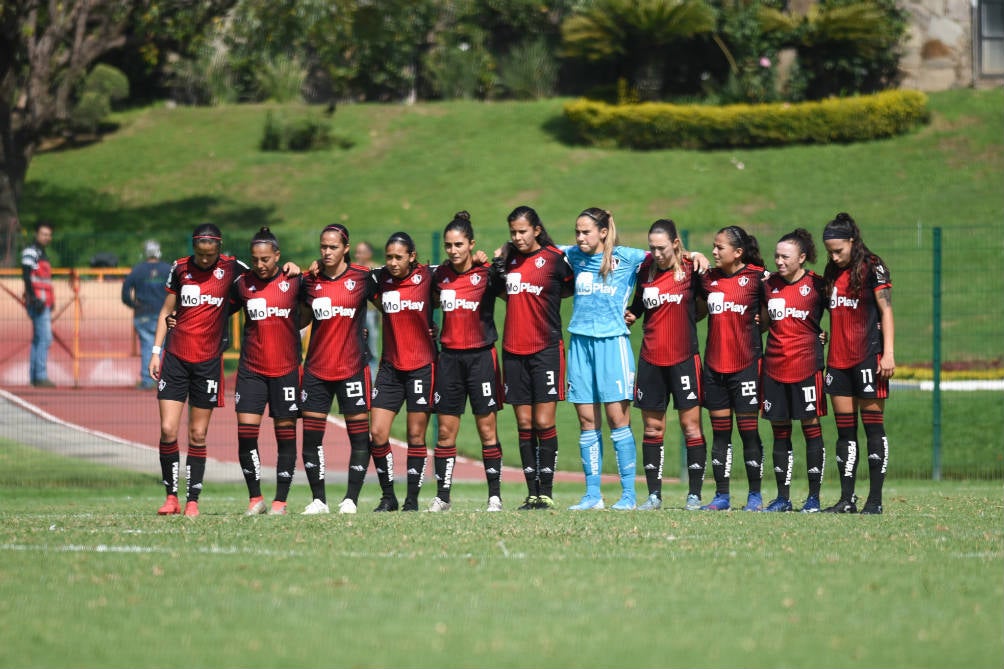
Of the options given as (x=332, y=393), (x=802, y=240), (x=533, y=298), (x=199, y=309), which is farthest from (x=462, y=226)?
(x=802, y=240)

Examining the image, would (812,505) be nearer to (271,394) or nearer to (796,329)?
(796,329)

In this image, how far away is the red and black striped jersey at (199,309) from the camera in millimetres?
10727

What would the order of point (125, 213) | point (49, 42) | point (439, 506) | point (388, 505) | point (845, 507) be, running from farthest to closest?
point (125, 213), point (49, 42), point (388, 505), point (439, 506), point (845, 507)

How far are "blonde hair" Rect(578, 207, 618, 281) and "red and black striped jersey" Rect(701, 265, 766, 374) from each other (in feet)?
2.80

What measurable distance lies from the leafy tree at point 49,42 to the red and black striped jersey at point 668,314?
49.9 ft

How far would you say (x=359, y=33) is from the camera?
3622 centimetres

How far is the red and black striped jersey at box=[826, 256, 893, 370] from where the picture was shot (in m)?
10.4

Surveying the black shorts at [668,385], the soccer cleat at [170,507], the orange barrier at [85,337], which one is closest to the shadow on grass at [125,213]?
the orange barrier at [85,337]

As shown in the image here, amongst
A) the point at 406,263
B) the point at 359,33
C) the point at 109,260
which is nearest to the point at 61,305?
the point at 109,260

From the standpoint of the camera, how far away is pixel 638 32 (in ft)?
129

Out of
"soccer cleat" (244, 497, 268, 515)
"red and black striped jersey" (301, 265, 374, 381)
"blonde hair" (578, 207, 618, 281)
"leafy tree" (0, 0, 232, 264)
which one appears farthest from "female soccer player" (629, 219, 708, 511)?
"leafy tree" (0, 0, 232, 264)

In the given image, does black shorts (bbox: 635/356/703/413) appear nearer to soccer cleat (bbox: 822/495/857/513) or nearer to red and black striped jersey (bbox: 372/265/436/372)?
soccer cleat (bbox: 822/495/857/513)

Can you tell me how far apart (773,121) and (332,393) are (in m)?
27.9

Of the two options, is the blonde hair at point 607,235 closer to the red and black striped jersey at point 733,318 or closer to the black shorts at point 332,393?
the red and black striped jersey at point 733,318
